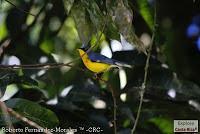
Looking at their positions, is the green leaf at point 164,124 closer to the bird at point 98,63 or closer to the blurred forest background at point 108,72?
the blurred forest background at point 108,72

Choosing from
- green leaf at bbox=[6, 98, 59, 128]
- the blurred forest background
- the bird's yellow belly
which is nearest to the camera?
green leaf at bbox=[6, 98, 59, 128]

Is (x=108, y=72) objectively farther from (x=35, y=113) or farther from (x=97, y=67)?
(x=35, y=113)

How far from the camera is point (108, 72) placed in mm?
1953

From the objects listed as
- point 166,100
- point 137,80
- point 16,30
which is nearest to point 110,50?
point 137,80

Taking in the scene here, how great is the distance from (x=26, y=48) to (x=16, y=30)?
10 centimetres

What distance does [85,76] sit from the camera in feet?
6.66

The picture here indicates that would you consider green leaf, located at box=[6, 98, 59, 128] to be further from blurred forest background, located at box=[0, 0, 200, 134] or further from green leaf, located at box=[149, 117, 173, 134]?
green leaf, located at box=[149, 117, 173, 134]

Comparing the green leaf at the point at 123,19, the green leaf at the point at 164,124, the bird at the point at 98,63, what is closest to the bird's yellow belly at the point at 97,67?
the bird at the point at 98,63

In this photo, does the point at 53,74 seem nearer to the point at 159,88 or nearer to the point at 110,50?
the point at 110,50

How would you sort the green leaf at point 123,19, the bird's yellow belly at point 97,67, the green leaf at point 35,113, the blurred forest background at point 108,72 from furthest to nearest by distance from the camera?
the blurred forest background at point 108,72, the bird's yellow belly at point 97,67, the green leaf at point 35,113, the green leaf at point 123,19

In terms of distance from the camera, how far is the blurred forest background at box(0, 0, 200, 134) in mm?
1780

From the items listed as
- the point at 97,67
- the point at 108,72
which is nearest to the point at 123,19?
the point at 97,67

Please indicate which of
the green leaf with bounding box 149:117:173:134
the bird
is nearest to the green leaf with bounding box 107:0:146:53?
the bird

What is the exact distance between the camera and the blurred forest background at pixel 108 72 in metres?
1.78
